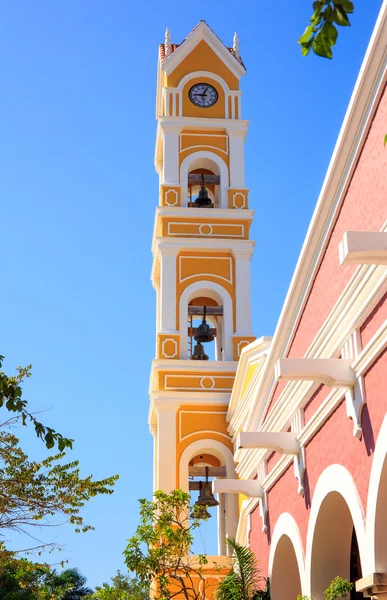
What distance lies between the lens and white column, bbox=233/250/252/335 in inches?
871

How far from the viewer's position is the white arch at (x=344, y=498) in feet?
28.4

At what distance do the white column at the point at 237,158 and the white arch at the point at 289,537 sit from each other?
40.2ft

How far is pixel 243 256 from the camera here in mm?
22688

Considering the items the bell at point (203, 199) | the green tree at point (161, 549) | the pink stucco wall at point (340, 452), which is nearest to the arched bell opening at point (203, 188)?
the bell at point (203, 199)

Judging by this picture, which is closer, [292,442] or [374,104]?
[374,104]

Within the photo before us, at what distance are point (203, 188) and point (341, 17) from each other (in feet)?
66.0

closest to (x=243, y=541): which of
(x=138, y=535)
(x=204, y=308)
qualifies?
(x=138, y=535)

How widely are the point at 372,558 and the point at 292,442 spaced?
3016 millimetres

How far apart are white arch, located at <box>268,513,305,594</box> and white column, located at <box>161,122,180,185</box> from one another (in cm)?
1228

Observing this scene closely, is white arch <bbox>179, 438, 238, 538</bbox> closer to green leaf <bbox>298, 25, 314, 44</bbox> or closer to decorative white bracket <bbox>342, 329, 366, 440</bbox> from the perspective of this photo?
decorative white bracket <bbox>342, 329, 366, 440</bbox>

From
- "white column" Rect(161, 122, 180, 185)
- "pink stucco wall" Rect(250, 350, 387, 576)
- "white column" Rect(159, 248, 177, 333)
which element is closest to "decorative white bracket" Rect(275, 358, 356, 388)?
"pink stucco wall" Rect(250, 350, 387, 576)

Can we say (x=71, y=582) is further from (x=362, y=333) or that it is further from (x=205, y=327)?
(x=362, y=333)

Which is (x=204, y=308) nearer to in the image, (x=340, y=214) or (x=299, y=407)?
(x=299, y=407)

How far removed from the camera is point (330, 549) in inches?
417
